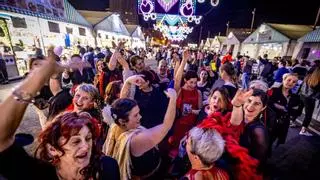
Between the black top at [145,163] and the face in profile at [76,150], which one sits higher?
the face in profile at [76,150]

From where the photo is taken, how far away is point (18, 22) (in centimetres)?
1192

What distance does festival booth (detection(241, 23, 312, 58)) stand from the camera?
78.8 ft

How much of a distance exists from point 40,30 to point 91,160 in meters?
15.1

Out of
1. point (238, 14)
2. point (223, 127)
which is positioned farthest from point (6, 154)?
point (238, 14)

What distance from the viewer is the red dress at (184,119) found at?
13.1ft

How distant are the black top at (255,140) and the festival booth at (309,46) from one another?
879 inches

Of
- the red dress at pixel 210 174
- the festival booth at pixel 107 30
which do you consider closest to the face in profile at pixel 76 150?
the red dress at pixel 210 174

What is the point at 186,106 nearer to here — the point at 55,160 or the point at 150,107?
the point at 150,107

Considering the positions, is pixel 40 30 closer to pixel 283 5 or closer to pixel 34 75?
pixel 34 75

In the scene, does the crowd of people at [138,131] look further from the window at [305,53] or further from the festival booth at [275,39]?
the festival booth at [275,39]

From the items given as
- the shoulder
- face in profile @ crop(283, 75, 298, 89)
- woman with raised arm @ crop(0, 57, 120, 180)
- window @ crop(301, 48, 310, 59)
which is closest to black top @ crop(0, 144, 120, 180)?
woman with raised arm @ crop(0, 57, 120, 180)

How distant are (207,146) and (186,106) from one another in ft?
7.64

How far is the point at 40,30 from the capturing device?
1373cm

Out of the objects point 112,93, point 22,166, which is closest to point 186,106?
point 112,93
